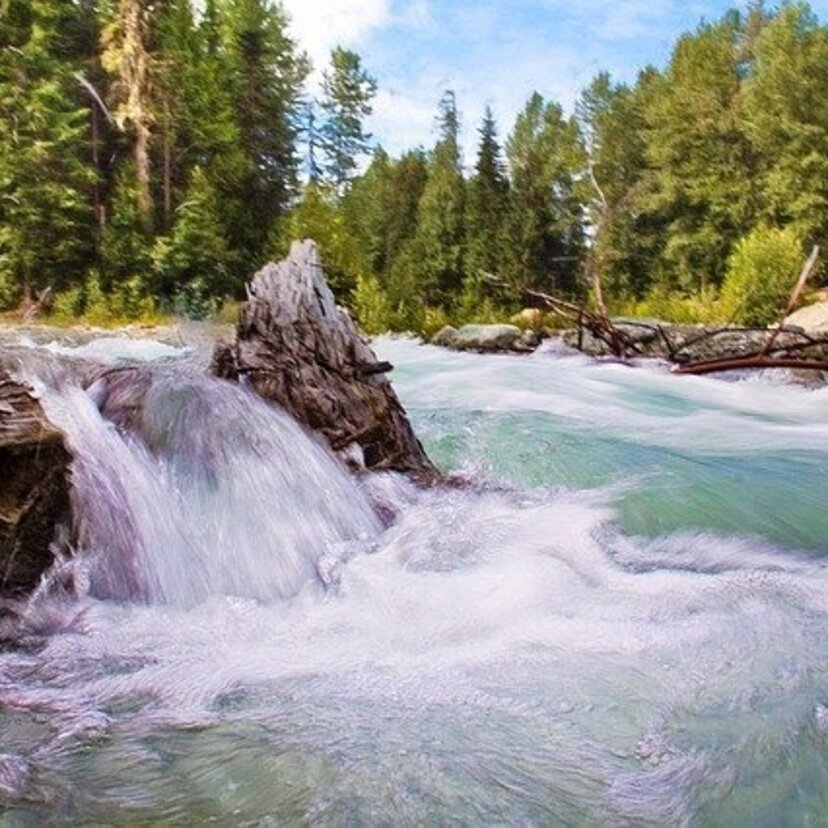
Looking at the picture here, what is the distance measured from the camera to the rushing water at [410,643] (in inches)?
65.2

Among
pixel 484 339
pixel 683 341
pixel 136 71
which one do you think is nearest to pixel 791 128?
pixel 136 71

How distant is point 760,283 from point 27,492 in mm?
19114

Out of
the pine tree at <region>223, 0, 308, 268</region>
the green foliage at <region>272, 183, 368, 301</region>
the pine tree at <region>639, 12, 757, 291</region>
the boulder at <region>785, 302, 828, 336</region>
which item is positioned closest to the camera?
the boulder at <region>785, 302, 828, 336</region>

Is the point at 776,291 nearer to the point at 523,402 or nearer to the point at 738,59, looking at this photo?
the point at 523,402

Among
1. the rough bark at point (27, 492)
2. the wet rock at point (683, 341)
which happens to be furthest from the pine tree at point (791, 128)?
the rough bark at point (27, 492)

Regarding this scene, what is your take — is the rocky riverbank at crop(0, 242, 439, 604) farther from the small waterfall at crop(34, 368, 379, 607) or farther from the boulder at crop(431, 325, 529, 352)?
the boulder at crop(431, 325, 529, 352)

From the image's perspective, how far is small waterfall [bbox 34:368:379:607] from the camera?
276cm

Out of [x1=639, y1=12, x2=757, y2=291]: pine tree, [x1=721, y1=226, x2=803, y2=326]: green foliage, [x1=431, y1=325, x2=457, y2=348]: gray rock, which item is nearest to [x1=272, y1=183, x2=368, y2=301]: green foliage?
[x1=431, y1=325, x2=457, y2=348]: gray rock

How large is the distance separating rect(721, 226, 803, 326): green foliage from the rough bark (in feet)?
58.4

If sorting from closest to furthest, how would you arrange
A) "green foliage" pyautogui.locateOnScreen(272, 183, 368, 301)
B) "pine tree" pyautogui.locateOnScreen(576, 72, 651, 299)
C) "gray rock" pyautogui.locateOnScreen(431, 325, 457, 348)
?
"gray rock" pyautogui.locateOnScreen(431, 325, 457, 348) → "green foliage" pyautogui.locateOnScreen(272, 183, 368, 301) → "pine tree" pyautogui.locateOnScreen(576, 72, 651, 299)

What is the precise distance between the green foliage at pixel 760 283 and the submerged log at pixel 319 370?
16.0 metres

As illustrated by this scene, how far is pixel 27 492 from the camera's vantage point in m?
2.56

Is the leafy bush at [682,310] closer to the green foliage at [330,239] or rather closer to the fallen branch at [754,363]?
the green foliage at [330,239]

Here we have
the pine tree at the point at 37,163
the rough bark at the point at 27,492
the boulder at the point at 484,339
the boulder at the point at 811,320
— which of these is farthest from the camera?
the pine tree at the point at 37,163
